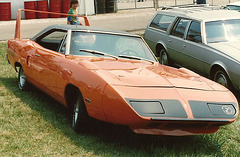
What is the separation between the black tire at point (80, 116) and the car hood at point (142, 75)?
43 centimetres

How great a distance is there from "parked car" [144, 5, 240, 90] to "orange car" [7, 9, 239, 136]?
1886mm

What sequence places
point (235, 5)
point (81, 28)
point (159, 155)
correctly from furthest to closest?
point (235, 5), point (81, 28), point (159, 155)

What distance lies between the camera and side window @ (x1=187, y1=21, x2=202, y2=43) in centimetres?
966

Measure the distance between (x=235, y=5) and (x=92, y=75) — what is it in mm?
10793

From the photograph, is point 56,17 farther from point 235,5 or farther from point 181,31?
point 181,31

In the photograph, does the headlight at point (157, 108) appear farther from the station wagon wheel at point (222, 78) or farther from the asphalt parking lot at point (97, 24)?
the asphalt parking lot at point (97, 24)

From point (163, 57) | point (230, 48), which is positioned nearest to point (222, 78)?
point (230, 48)

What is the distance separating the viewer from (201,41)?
947 cm

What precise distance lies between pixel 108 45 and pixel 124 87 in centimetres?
170

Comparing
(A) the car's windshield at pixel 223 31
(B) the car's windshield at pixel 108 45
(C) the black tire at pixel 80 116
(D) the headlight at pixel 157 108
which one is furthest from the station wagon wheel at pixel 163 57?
(D) the headlight at pixel 157 108

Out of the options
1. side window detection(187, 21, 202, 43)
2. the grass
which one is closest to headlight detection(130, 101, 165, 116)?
the grass

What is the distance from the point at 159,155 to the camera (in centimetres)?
527

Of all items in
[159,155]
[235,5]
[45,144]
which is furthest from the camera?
[235,5]

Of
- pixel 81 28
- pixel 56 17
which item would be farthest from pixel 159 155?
pixel 56 17
